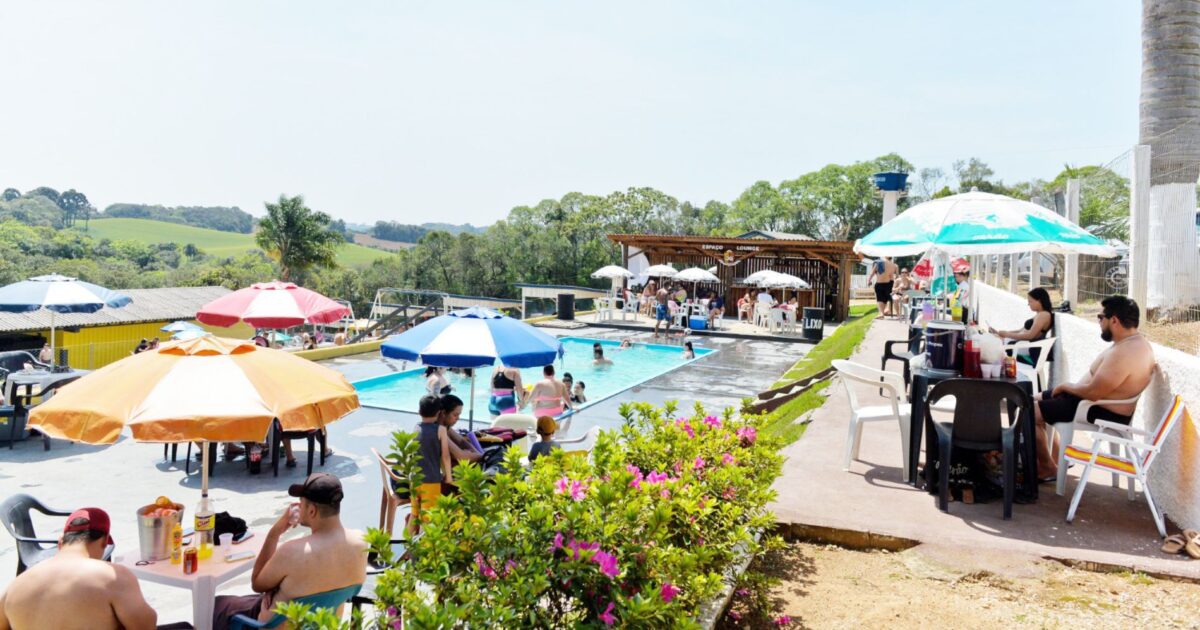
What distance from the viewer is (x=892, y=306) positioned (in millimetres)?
19688

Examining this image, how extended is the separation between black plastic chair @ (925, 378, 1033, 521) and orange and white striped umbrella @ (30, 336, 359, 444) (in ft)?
12.0

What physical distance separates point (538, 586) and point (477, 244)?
206ft

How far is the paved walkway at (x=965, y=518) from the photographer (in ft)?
12.8

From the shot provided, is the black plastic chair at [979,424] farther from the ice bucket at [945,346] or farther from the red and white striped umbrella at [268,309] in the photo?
the red and white striped umbrella at [268,309]

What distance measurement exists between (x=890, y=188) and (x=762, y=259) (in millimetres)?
11465

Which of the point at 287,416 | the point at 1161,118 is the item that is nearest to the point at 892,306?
the point at 1161,118

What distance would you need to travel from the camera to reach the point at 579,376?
16391 millimetres

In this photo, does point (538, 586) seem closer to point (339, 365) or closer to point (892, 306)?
point (339, 365)

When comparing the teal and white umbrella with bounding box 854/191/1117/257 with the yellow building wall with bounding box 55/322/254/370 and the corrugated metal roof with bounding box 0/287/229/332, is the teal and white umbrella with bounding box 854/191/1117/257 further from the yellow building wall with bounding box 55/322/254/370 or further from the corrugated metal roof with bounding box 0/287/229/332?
the corrugated metal roof with bounding box 0/287/229/332

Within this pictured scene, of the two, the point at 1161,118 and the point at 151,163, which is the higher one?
the point at 151,163

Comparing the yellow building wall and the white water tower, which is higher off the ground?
the white water tower

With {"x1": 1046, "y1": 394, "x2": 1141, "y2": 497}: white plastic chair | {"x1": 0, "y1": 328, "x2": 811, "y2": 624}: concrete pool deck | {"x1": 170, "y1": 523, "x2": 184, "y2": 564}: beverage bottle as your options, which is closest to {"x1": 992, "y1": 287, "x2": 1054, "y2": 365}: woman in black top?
{"x1": 1046, "y1": 394, "x2": 1141, "y2": 497}: white plastic chair

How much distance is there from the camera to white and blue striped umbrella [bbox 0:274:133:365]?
9484mm

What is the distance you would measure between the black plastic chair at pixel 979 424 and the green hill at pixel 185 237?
11302 centimetres
